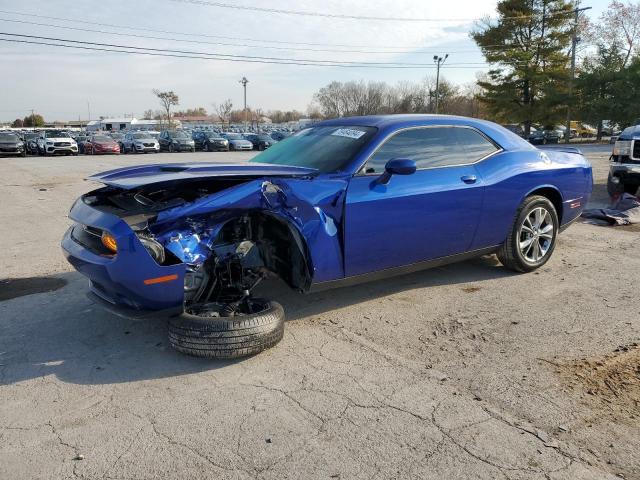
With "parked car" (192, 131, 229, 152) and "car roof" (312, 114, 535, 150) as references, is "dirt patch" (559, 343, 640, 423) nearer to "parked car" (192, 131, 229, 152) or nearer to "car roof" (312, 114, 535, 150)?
"car roof" (312, 114, 535, 150)

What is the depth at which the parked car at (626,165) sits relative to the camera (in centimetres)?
861

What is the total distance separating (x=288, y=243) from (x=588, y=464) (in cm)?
235

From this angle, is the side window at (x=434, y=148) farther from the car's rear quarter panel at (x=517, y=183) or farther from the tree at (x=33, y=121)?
the tree at (x=33, y=121)

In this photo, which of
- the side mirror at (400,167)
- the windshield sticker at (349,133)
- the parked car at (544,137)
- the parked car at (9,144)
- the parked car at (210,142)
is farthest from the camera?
the parked car at (544,137)

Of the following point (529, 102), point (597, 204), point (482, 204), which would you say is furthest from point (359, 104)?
point (482, 204)

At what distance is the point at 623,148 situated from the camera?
28.9ft

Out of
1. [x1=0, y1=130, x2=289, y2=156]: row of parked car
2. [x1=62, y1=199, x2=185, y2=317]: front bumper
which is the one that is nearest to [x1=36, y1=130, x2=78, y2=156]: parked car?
[x1=0, y1=130, x2=289, y2=156]: row of parked car

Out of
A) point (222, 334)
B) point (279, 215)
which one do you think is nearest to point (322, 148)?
point (279, 215)

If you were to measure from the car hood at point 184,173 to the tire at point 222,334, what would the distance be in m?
0.91

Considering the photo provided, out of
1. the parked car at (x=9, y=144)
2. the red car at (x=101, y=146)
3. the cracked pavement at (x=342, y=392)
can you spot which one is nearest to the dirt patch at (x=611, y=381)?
the cracked pavement at (x=342, y=392)

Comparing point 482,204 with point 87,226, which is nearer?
point 87,226

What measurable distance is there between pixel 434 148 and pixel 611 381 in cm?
232

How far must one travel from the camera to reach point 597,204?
9570mm

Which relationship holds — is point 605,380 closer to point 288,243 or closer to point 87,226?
point 288,243
